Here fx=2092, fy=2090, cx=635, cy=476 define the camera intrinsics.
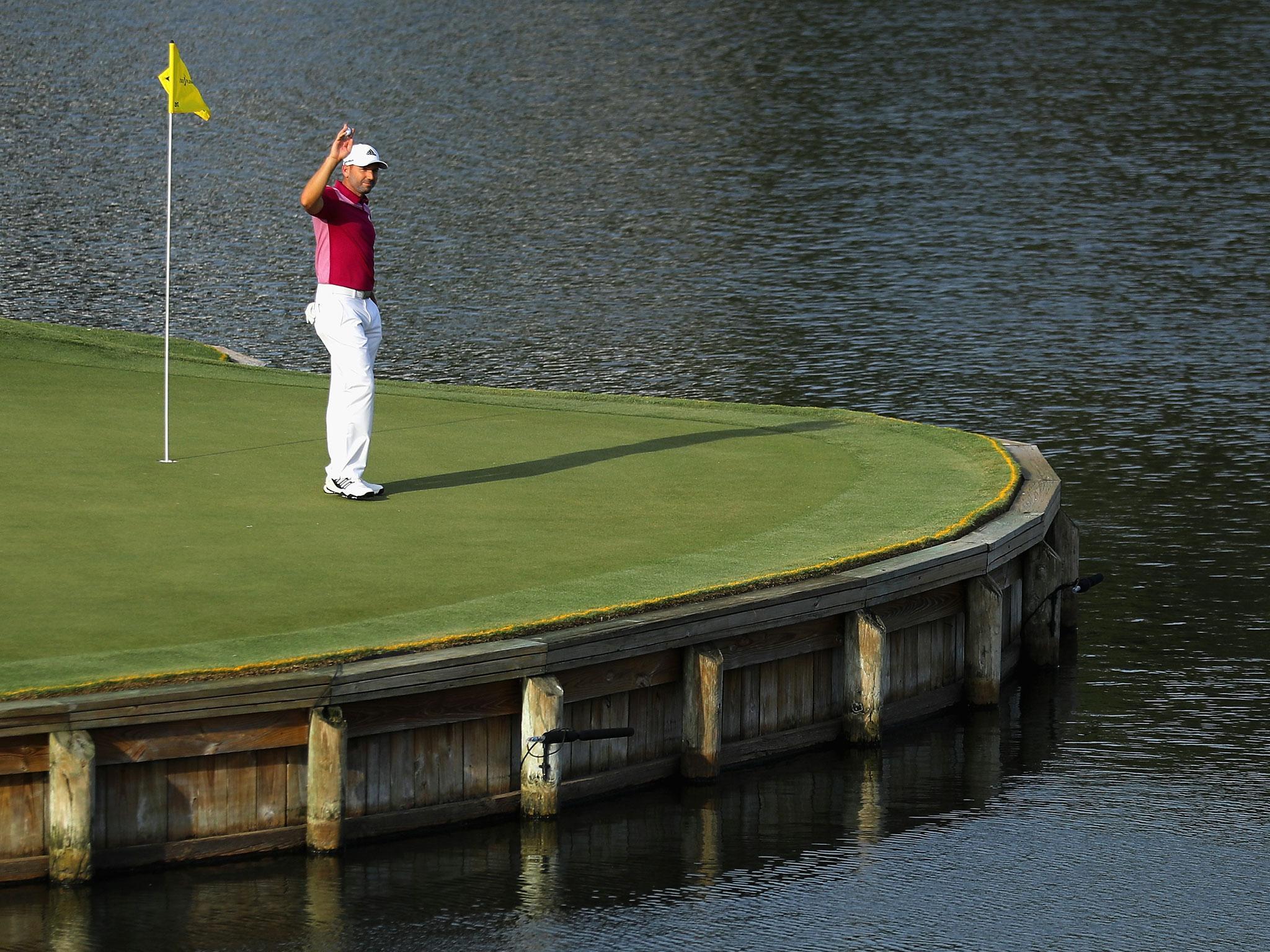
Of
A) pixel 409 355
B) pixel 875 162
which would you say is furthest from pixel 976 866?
pixel 875 162

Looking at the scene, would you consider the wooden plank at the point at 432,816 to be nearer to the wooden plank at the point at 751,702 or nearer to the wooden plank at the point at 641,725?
the wooden plank at the point at 641,725

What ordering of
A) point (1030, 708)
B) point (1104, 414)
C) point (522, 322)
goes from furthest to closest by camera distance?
point (522, 322) → point (1104, 414) → point (1030, 708)

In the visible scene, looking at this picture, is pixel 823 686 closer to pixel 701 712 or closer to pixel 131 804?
pixel 701 712

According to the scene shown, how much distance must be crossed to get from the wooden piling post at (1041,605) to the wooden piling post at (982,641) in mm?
1219

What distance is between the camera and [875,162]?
4847 cm

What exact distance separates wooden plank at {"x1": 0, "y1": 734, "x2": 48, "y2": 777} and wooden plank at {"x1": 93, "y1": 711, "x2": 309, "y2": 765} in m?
0.26

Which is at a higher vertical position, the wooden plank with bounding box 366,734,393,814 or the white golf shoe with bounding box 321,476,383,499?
the white golf shoe with bounding box 321,476,383,499

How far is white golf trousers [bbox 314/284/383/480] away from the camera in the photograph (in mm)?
14273

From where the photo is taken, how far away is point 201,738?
10594mm

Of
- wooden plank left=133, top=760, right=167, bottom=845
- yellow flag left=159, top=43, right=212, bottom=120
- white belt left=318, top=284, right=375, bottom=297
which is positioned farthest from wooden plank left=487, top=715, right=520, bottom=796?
yellow flag left=159, top=43, right=212, bottom=120

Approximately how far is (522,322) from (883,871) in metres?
21.3

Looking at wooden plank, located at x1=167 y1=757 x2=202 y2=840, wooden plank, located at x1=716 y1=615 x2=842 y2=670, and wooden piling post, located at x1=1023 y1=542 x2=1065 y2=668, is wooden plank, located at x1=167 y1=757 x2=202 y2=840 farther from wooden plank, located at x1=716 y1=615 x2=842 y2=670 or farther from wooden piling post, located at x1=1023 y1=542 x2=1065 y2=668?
wooden piling post, located at x1=1023 y1=542 x2=1065 y2=668

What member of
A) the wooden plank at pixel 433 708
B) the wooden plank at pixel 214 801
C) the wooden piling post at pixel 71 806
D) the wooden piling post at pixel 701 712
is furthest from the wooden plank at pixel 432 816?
the wooden piling post at pixel 71 806

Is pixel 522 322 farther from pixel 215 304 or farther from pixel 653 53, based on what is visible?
pixel 653 53
